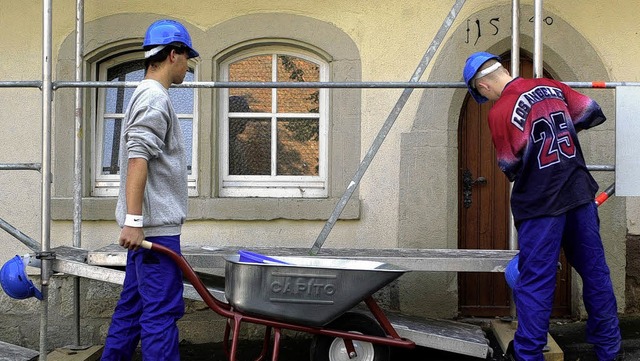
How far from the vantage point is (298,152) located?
6.88 m

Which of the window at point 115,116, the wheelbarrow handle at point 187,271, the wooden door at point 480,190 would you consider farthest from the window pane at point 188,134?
the wheelbarrow handle at point 187,271

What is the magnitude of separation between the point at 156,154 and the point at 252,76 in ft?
9.25

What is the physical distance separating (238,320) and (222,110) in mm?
2763

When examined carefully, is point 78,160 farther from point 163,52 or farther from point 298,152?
point 163,52

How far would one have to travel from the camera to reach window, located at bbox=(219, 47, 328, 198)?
6.86m

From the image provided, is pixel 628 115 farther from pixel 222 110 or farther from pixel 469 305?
pixel 222 110

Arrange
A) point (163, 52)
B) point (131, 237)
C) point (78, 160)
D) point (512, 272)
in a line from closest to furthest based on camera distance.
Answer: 1. point (131, 237)
2. point (163, 52)
3. point (512, 272)
4. point (78, 160)

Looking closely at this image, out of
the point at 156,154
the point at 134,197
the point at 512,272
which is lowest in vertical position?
the point at 512,272

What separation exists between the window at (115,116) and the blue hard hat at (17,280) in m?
1.63

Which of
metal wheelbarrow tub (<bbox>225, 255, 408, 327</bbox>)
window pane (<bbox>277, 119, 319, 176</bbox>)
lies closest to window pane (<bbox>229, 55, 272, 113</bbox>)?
window pane (<bbox>277, 119, 319, 176</bbox>)

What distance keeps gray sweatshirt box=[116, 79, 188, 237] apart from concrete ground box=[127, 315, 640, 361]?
2.10m

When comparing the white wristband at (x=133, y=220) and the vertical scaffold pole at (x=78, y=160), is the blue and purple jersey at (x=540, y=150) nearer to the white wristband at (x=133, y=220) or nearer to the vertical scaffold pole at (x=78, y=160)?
the white wristband at (x=133, y=220)

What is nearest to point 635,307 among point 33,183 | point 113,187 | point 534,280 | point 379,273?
point 534,280

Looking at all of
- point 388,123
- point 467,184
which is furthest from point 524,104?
point 467,184
